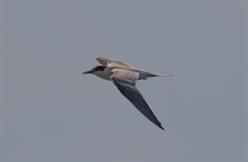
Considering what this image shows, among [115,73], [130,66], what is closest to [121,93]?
[115,73]

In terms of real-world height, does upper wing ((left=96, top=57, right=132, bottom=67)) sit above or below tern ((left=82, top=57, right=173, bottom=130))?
above

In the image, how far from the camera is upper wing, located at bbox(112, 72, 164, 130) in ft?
85.6

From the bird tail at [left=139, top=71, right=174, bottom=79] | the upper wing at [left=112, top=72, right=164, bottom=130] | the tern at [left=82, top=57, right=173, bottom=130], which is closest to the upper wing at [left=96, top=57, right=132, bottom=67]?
the tern at [left=82, top=57, right=173, bottom=130]

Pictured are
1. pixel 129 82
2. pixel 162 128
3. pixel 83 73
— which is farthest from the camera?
pixel 83 73

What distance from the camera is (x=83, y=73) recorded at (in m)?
34.9

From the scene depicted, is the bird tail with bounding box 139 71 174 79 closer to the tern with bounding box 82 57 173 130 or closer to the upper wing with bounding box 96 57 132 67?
the tern with bounding box 82 57 173 130

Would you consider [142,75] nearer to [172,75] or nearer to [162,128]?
[172,75]

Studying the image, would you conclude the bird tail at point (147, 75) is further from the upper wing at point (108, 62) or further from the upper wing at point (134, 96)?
the upper wing at point (134, 96)

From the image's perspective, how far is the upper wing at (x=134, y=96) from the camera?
26.1 meters

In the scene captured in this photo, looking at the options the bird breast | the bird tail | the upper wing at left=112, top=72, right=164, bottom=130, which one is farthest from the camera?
the bird breast

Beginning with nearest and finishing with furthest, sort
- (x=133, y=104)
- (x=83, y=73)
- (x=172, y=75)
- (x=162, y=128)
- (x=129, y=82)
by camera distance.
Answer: (x=162, y=128)
(x=133, y=104)
(x=129, y=82)
(x=172, y=75)
(x=83, y=73)

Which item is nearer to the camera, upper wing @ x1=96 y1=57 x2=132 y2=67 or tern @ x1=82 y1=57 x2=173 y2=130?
tern @ x1=82 y1=57 x2=173 y2=130

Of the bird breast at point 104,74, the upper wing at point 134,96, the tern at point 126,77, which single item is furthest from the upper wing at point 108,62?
the upper wing at point 134,96

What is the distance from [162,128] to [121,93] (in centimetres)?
326
